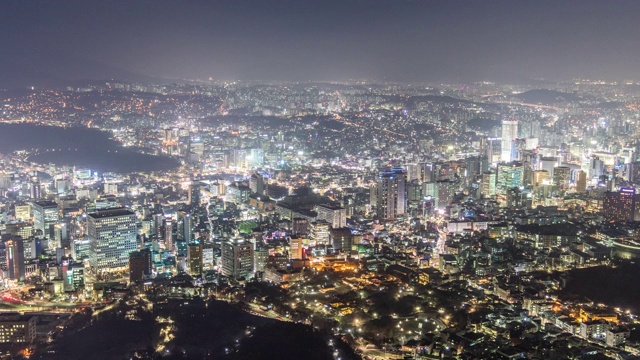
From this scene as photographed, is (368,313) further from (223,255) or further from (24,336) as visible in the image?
(24,336)

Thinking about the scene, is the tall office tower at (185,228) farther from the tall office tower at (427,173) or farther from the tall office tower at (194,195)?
the tall office tower at (427,173)

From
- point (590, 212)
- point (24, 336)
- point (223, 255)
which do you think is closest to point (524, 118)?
point (590, 212)

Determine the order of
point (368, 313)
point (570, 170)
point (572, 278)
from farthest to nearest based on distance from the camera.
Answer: point (570, 170) < point (572, 278) < point (368, 313)

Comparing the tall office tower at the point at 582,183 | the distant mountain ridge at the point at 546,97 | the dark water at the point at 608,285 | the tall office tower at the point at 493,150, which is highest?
the distant mountain ridge at the point at 546,97

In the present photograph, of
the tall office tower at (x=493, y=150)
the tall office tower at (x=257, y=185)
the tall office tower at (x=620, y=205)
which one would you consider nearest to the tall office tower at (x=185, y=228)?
the tall office tower at (x=257, y=185)

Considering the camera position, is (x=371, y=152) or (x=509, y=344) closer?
(x=509, y=344)

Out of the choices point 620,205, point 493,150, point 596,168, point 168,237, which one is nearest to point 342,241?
point 168,237

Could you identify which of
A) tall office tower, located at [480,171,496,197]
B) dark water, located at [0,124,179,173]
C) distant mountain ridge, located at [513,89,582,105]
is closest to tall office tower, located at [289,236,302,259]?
tall office tower, located at [480,171,496,197]
